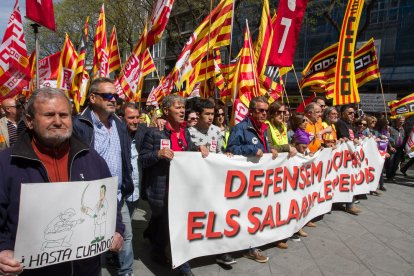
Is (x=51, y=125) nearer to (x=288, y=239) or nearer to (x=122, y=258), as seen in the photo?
(x=122, y=258)

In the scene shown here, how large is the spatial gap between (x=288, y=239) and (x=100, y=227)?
10.2 feet

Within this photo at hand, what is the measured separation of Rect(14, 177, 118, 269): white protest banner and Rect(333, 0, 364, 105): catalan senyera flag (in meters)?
5.39

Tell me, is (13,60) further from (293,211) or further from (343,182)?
(343,182)

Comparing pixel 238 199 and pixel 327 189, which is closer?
pixel 238 199

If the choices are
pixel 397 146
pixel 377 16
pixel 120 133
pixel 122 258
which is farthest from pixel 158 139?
pixel 377 16

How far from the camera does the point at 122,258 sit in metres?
2.94

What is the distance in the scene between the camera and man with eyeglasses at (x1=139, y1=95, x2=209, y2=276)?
120 inches

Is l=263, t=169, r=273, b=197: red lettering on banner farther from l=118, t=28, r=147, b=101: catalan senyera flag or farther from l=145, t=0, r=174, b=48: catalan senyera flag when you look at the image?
l=118, t=28, r=147, b=101: catalan senyera flag

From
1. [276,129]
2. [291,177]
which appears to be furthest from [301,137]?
[291,177]

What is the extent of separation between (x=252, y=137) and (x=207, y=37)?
114 inches

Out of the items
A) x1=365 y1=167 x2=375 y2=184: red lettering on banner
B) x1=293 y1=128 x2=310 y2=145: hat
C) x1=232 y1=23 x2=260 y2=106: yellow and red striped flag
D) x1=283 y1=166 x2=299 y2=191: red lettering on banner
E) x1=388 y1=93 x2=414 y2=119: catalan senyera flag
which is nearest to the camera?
x1=283 y1=166 x2=299 y2=191: red lettering on banner

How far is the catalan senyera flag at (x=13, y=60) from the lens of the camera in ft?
18.1

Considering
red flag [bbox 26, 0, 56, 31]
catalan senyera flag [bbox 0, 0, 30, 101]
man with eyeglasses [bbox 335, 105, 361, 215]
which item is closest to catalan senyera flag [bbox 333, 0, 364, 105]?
man with eyeglasses [bbox 335, 105, 361, 215]

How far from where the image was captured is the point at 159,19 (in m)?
5.00
